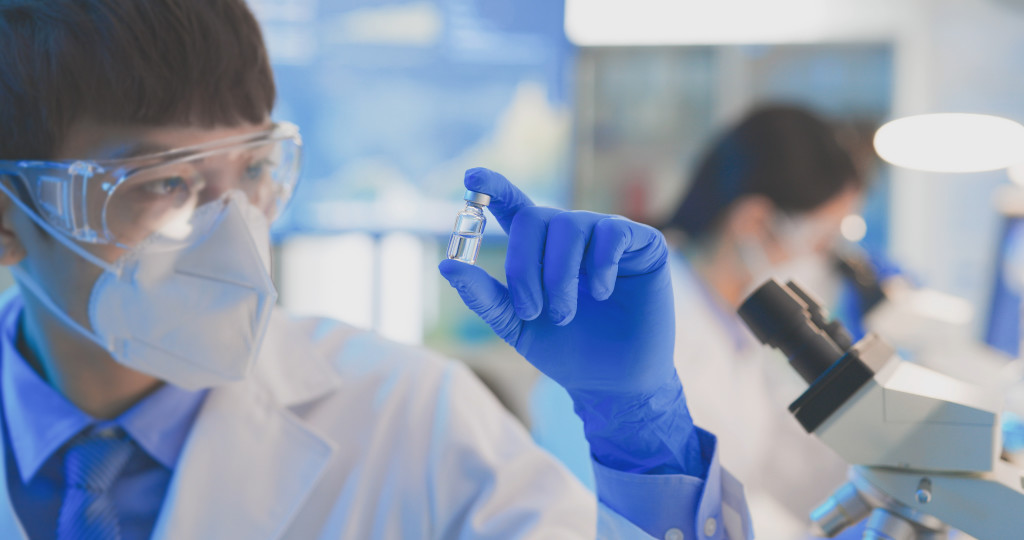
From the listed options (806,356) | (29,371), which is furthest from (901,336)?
(29,371)

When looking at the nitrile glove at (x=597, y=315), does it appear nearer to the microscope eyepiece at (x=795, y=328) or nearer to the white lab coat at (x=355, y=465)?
the microscope eyepiece at (x=795, y=328)

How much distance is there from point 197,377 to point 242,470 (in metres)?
0.17

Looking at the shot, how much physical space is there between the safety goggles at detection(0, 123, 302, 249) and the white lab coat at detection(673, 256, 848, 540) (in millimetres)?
1207

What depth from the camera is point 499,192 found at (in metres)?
0.60

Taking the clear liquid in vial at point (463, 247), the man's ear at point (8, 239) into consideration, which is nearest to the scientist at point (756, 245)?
the man's ear at point (8, 239)

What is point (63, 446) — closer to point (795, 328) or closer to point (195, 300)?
point (195, 300)

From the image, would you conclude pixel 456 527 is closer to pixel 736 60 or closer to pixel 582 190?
pixel 582 190

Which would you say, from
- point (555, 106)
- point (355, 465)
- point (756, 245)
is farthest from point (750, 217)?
point (355, 465)

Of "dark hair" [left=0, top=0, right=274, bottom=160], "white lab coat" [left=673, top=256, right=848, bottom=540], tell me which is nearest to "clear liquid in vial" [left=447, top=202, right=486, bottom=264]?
"dark hair" [left=0, top=0, right=274, bottom=160]

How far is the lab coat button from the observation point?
74 cm

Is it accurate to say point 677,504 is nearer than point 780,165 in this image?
Yes

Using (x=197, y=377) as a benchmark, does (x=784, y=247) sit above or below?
below

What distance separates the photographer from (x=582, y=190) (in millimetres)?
3715

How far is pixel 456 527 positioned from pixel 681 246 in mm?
1443
